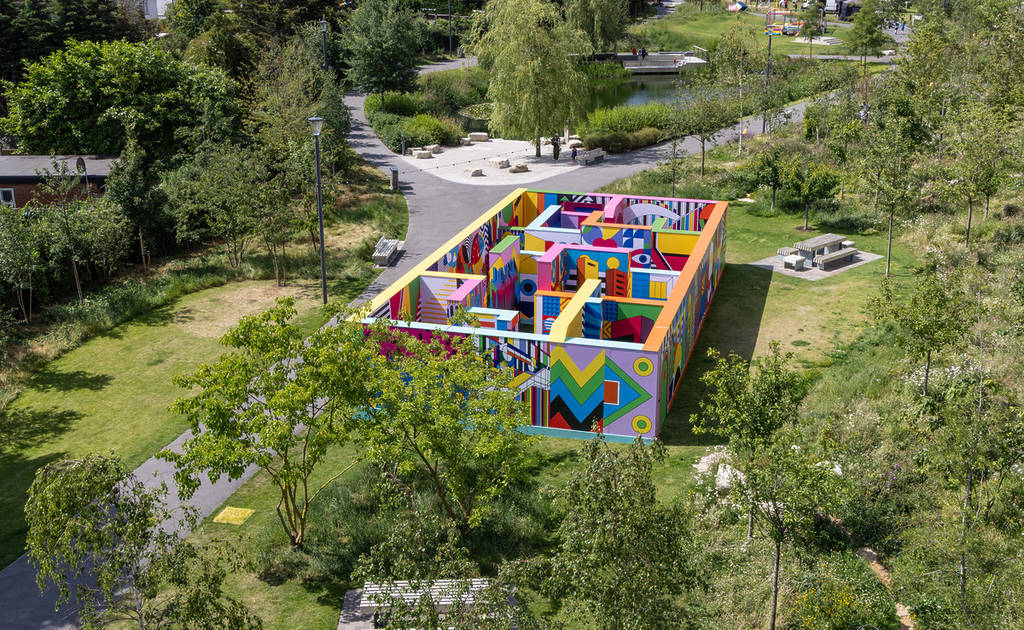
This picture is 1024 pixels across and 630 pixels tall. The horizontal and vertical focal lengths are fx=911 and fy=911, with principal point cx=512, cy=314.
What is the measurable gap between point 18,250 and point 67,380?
14.2 feet

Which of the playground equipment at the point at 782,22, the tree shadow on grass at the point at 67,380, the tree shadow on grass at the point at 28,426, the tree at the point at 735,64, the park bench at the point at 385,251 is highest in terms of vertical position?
the playground equipment at the point at 782,22

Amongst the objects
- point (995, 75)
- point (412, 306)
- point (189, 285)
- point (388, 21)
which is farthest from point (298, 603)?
point (388, 21)

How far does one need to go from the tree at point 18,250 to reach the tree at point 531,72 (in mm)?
22299

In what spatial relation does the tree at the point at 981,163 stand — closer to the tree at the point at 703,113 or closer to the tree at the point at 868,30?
the tree at the point at 703,113

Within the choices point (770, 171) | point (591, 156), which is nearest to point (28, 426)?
point (770, 171)

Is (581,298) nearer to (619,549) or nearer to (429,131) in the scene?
(619,549)

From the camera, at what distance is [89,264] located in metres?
28.1

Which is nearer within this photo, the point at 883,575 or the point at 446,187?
the point at 883,575

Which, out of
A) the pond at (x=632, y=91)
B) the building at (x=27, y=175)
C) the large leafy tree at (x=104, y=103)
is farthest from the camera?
the pond at (x=632, y=91)

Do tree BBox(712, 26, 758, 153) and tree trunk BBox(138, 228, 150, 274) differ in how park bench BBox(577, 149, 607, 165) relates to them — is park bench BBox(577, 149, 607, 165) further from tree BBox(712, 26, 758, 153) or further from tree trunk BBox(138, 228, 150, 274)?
tree trunk BBox(138, 228, 150, 274)

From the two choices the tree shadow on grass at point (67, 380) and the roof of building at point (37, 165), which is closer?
the tree shadow on grass at point (67, 380)

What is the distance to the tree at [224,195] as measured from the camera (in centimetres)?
2741

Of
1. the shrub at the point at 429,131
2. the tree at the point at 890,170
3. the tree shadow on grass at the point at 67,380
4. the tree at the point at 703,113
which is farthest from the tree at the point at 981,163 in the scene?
the shrub at the point at 429,131

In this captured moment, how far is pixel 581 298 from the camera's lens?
21.5 meters
